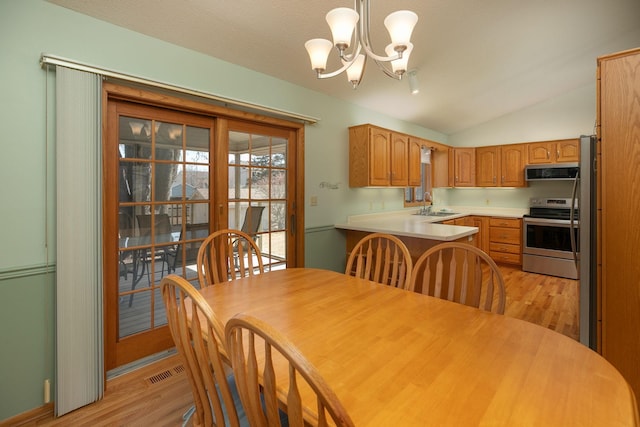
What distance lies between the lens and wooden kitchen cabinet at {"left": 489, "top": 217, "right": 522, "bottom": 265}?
4801mm

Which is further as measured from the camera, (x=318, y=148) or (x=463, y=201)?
(x=463, y=201)

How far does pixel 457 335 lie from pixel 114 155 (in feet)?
7.52

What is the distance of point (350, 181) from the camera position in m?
3.69

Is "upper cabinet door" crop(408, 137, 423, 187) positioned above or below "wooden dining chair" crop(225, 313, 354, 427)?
above

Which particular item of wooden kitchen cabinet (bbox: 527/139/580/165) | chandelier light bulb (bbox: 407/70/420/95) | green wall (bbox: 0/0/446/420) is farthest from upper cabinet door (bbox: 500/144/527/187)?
green wall (bbox: 0/0/446/420)

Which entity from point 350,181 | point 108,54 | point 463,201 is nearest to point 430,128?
point 463,201

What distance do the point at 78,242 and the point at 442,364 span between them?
2.04m

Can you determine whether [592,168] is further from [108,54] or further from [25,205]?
[25,205]

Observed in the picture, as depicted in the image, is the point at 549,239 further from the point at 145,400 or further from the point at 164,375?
the point at 145,400

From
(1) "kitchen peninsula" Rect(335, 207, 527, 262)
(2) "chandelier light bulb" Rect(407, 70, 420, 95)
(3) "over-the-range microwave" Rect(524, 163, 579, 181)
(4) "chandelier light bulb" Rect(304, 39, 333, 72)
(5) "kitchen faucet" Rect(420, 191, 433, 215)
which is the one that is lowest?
(1) "kitchen peninsula" Rect(335, 207, 527, 262)

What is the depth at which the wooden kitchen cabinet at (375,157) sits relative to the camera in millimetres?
3518

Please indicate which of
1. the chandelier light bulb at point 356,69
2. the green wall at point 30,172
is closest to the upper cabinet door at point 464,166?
the chandelier light bulb at point 356,69

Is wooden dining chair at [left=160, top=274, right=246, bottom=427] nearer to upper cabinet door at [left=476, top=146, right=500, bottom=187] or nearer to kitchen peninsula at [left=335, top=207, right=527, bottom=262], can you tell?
kitchen peninsula at [left=335, top=207, right=527, bottom=262]

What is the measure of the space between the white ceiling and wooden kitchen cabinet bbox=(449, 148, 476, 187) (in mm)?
1163
